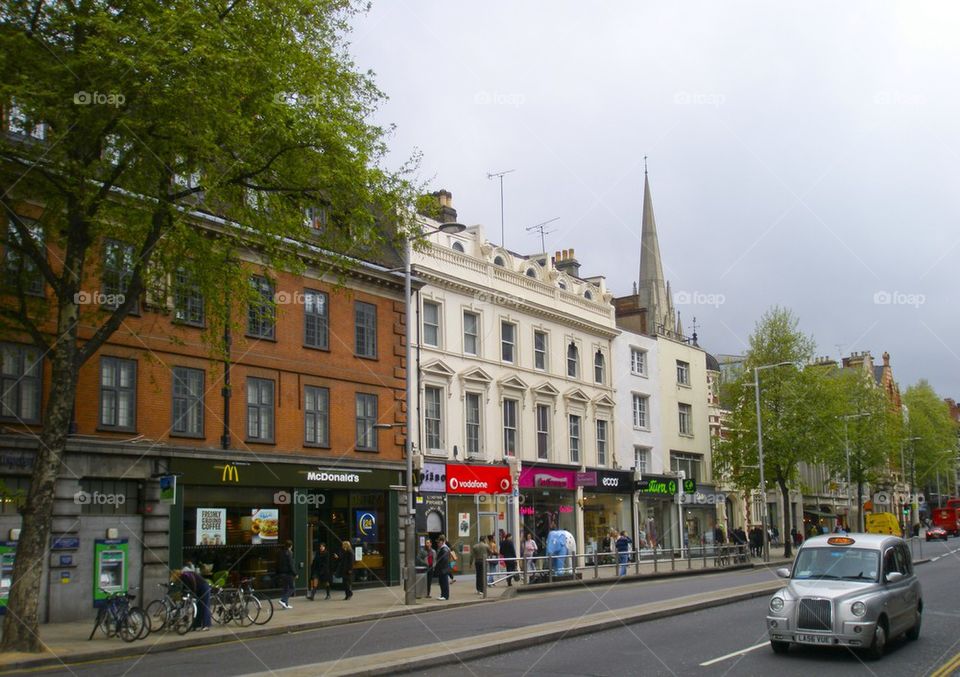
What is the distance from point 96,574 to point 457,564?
54.3 ft

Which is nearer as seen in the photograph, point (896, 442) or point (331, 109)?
point (331, 109)

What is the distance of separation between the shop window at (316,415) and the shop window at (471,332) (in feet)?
28.7

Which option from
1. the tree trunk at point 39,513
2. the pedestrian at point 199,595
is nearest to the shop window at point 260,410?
the pedestrian at point 199,595

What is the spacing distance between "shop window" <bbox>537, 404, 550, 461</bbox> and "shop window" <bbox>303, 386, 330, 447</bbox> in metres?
12.9

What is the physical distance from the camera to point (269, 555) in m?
28.9

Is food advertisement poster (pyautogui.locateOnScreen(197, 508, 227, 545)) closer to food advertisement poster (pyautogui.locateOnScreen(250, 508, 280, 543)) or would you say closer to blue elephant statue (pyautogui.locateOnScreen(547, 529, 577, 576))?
food advertisement poster (pyautogui.locateOnScreen(250, 508, 280, 543))

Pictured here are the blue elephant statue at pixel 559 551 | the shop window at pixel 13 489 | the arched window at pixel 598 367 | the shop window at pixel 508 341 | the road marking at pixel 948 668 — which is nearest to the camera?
the road marking at pixel 948 668

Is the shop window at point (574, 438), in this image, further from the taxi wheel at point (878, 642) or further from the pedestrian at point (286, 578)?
the taxi wheel at point (878, 642)

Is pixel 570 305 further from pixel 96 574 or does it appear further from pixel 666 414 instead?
pixel 96 574

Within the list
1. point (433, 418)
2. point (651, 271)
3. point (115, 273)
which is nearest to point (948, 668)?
point (115, 273)

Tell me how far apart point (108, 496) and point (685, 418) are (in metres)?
37.1

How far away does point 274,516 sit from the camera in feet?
95.7

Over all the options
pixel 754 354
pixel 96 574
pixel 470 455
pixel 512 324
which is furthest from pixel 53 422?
pixel 754 354

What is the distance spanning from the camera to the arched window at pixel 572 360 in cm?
4513
